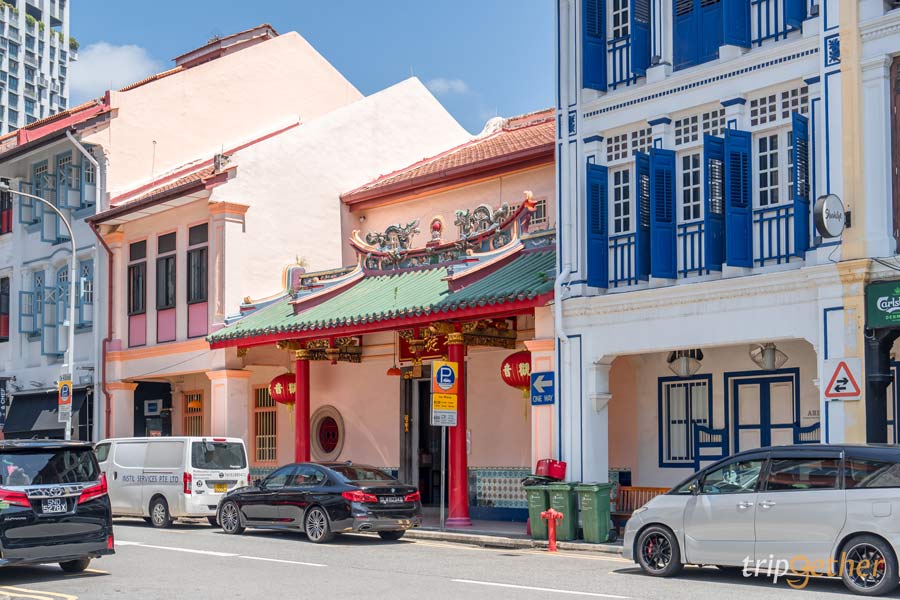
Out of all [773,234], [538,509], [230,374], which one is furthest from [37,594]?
[230,374]

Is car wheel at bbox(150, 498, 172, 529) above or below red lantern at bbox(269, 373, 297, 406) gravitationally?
below

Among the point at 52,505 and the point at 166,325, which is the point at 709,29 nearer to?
the point at 52,505

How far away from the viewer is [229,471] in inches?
953

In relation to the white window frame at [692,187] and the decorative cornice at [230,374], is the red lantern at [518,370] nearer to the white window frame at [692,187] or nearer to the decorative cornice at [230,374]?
the white window frame at [692,187]

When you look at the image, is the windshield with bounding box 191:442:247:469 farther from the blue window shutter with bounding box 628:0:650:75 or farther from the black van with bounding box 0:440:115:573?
the blue window shutter with bounding box 628:0:650:75

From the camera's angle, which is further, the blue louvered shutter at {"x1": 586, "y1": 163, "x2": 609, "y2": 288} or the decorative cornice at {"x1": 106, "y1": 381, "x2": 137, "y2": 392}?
the decorative cornice at {"x1": 106, "y1": 381, "x2": 137, "y2": 392}

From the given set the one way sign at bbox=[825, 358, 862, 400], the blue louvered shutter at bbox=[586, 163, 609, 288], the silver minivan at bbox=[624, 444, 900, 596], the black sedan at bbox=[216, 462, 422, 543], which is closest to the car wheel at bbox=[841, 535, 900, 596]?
the silver minivan at bbox=[624, 444, 900, 596]

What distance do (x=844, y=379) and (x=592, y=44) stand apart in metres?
7.48

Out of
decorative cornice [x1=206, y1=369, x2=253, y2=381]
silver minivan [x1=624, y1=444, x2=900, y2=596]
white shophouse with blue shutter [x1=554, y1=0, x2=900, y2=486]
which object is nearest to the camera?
silver minivan [x1=624, y1=444, x2=900, y2=596]

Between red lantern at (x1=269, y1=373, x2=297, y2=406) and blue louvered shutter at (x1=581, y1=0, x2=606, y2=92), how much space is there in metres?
10.7

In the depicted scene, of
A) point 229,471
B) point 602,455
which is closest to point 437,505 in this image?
point 229,471

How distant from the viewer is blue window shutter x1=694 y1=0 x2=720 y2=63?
64.1 feet

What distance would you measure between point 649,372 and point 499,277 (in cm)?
317

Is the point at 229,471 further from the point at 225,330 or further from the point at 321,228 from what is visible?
the point at 321,228
